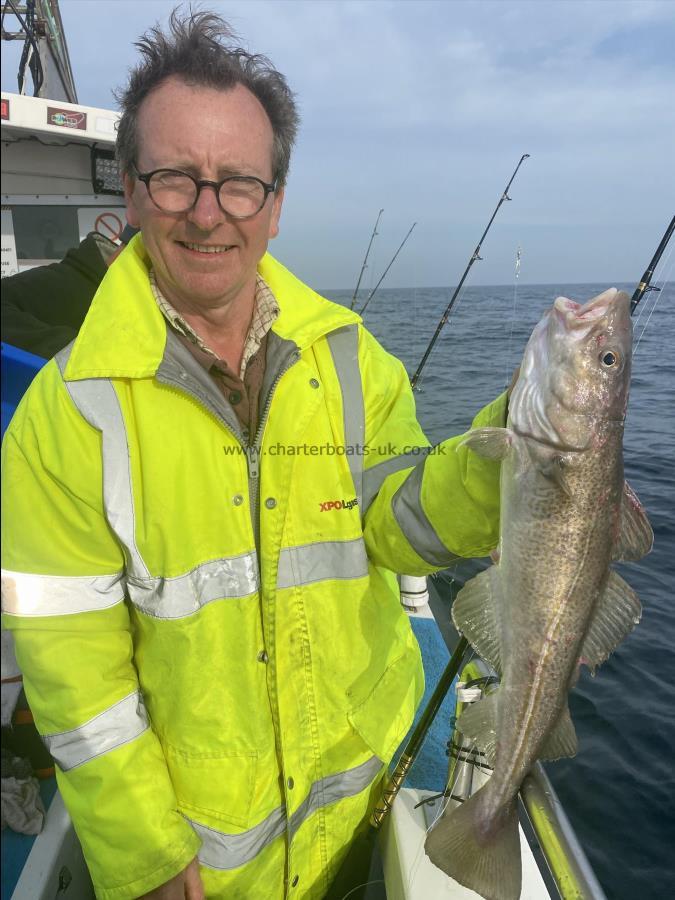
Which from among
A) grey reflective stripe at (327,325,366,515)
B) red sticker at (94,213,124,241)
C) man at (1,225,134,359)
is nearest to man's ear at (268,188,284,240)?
grey reflective stripe at (327,325,366,515)

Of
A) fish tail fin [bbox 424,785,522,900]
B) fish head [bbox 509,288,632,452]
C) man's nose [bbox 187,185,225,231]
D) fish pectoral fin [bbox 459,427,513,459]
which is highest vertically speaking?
man's nose [bbox 187,185,225,231]

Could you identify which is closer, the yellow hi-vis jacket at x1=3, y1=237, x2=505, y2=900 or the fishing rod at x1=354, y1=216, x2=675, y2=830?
the yellow hi-vis jacket at x1=3, y1=237, x2=505, y2=900

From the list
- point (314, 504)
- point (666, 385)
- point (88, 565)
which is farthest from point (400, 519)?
point (666, 385)

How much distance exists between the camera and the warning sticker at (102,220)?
7.29 meters

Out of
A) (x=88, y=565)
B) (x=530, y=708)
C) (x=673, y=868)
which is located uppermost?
(x=88, y=565)

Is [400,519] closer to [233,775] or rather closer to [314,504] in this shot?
[314,504]

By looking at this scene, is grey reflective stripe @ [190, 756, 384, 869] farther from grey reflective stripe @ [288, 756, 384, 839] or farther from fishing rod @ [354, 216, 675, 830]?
fishing rod @ [354, 216, 675, 830]

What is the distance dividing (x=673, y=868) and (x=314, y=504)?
4236mm

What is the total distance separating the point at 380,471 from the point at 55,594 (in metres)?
1.10

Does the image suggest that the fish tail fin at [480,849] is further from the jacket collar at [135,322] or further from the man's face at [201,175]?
the man's face at [201,175]

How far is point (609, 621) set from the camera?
194 centimetres

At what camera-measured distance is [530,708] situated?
6.47 ft

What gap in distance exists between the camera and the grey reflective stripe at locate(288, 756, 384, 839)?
206cm

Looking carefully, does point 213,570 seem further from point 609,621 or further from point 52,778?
point 52,778
